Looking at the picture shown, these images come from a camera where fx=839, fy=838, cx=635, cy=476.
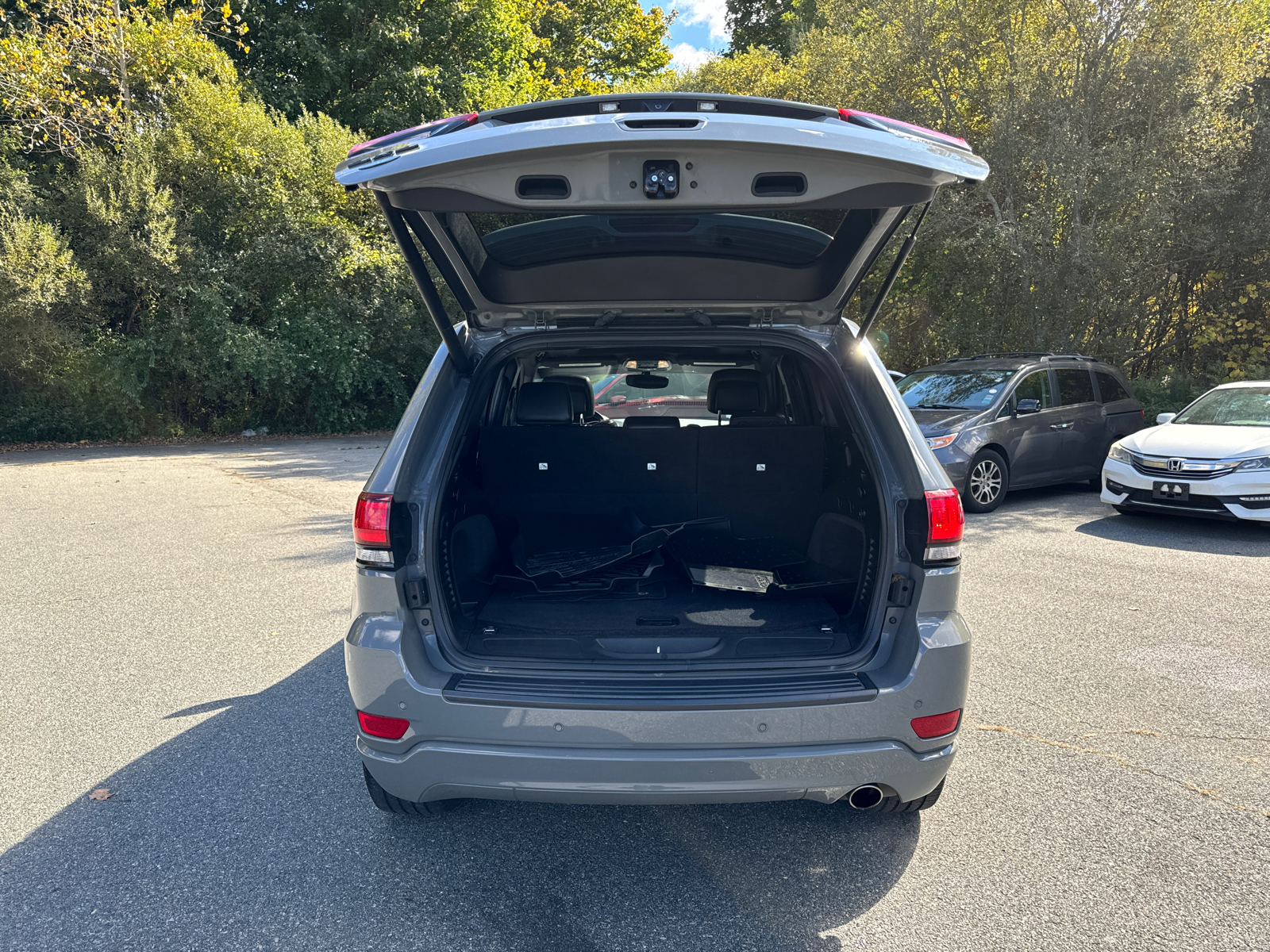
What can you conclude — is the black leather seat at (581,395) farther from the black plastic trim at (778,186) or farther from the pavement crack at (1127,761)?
the pavement crack at (1127,761)

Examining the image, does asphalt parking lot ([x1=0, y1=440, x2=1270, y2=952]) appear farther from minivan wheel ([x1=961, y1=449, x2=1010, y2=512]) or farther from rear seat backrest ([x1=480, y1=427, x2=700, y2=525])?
minivan wheel ([x1=961, y1=449, x2=1010, y2=512])

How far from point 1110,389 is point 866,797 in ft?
31.0

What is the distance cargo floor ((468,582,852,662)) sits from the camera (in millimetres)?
2594

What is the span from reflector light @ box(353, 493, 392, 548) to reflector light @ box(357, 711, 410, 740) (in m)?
0.49

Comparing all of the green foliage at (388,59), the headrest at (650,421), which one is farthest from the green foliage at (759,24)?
the headrest at (650,421)

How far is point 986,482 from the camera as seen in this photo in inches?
341

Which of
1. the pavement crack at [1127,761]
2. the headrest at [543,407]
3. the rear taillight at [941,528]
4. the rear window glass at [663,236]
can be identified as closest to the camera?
the rear taillight at [941,528]

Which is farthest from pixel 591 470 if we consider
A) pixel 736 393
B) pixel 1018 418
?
pixel 1018 418

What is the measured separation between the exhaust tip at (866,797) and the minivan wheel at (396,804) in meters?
1.26

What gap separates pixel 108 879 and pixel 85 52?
724 inches

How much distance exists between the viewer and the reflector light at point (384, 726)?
2336 mm

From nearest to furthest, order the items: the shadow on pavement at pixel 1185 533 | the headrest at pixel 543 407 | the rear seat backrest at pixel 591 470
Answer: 1. the rear seat backrest at pixel 591 470
2. the headrest at pixel 543 407
3. the shadow on pavement at pixel 1185 533

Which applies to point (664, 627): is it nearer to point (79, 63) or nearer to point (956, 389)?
point (956, 389)

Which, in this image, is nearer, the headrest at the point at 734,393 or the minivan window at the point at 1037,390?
the headrest at the point at 734,393
